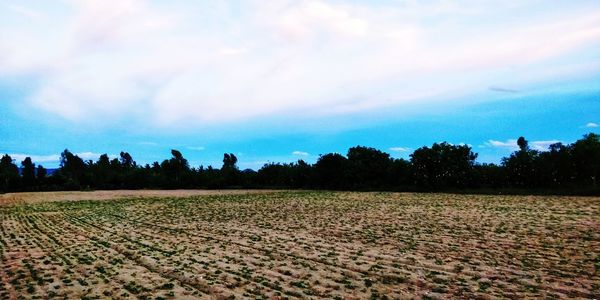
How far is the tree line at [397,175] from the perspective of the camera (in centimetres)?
7994

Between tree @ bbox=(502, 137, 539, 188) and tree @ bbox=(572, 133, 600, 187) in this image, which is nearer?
tree @ bbox=(572, 133, 600, 187)

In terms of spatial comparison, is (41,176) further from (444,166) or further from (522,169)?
(522,169)

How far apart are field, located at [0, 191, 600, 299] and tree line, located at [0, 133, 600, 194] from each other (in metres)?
51.2

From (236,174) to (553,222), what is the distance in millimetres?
109743

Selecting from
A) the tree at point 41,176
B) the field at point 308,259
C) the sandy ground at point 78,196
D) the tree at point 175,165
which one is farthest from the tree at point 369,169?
the tree at point 41,176

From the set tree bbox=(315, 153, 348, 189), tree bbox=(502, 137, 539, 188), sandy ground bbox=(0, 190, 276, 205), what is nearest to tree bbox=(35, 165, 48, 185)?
sandy ground bbox=(0, 190, 276, 205)

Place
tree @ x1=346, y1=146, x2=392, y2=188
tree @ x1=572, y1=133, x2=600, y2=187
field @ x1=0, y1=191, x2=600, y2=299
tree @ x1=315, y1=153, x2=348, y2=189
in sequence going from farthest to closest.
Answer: tree @ x1=315, y1=153, x2=348, y2=189, tree @ x1=346, y1=146, x2=392, y2=188, tree @ x1=572, y1=133, x2=600, y2=187, field @ x1=0, y1=191, x2=600, y2=299

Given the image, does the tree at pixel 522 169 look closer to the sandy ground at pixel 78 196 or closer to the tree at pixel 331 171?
the tree at pixel 331 171

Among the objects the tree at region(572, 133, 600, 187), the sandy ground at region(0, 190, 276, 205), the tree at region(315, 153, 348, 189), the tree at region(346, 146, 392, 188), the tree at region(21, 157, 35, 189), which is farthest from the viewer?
the tree at region(21, 157, 35, 189)

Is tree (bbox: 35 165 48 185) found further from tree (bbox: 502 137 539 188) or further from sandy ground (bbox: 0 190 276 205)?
tree (bbox: 502 137 539 188)

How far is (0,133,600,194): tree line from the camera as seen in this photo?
79.9 m

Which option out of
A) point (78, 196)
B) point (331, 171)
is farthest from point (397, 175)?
point (78, 196)

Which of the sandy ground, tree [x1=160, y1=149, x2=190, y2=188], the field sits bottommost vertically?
the field

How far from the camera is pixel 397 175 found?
98.9m
